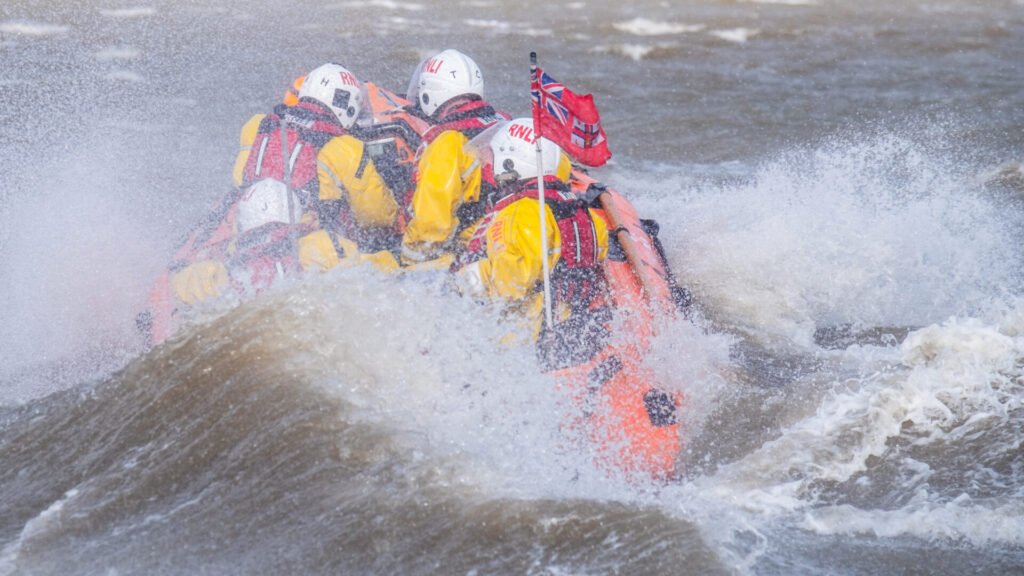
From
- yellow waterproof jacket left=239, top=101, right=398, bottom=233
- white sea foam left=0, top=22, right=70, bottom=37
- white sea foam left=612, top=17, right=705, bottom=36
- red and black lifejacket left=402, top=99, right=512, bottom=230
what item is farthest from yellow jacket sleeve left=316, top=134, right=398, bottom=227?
white sea foam left=612, top=17, right=705, bottom=36

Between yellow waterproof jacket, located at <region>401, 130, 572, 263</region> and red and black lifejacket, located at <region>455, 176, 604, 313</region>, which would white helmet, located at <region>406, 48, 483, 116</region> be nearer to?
yellow waterproof jacket, located at <region>401, 130, 572, 263</region>

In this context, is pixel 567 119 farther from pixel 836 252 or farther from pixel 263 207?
pixel 836 252

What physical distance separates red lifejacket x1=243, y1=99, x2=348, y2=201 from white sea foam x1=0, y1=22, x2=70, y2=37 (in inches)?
419

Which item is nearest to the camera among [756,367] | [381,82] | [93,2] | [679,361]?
[679,361]

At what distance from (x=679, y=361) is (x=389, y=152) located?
246cm

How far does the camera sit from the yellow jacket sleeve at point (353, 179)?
24.0 ft

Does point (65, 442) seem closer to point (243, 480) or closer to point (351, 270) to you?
point (243, 480)

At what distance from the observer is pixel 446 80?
24.9 ft

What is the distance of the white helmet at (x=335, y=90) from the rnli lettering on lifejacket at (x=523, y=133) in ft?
5.32

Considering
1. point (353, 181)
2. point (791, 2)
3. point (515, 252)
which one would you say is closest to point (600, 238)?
point (515, 252)

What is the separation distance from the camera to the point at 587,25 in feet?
61.9

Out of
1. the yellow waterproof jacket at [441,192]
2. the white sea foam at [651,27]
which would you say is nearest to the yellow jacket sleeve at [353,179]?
the yellow waterproof jacket at [441,192]

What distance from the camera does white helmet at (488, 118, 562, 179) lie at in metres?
6.43

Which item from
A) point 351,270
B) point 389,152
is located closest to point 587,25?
point 389,152
